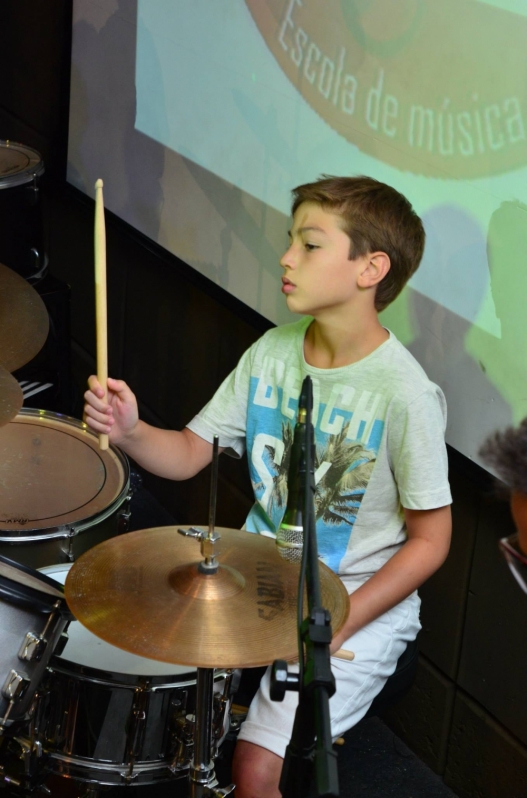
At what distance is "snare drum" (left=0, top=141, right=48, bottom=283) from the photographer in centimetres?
261

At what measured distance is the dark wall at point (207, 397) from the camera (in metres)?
1.73

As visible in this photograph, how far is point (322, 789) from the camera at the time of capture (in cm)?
64

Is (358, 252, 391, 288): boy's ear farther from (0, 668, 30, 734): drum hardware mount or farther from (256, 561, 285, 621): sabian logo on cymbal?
(0, 668, 30, 734): drum hardware mount

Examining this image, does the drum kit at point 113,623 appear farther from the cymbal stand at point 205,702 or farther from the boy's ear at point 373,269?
the boy's ear at point 373,269

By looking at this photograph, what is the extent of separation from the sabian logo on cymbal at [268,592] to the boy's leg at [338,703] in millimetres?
240

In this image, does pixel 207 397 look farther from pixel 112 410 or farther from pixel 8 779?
pixel 8 779

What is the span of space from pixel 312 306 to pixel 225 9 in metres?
0.96

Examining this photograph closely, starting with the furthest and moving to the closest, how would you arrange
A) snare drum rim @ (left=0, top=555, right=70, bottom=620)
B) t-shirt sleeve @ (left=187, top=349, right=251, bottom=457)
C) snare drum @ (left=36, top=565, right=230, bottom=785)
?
1. t-shirt sleeve @ (left=187, top=349, right=251, bottom=457)
2. snare drum @ (left=36, top=565, right=230, bottom=785)
3. snare drum rim @ (left=0, top=555, right=70, bottom=620)

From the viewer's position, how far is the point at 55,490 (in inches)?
75.8

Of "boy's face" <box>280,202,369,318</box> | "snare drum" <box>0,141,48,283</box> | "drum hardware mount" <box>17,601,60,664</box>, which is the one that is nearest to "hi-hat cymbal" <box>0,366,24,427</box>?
"drum hardware mount" <box>17,601,60,664</box>

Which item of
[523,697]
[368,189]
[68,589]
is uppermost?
[368,189]

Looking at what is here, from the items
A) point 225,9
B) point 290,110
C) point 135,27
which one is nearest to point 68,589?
point 290,110

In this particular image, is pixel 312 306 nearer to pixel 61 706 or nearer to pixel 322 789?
pixel 61 706

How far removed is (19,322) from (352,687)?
1.03m
